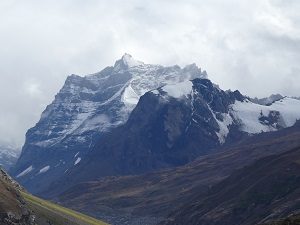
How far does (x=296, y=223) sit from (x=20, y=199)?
355 ft

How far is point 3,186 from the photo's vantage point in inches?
7805

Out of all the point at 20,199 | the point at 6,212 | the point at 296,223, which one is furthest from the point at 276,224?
the point at 20,199

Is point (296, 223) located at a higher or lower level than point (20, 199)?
lower

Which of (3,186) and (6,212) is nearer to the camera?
(6,212)

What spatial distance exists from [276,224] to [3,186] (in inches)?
4167

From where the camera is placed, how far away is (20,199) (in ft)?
648

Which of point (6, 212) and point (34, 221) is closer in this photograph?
point (6, 212)

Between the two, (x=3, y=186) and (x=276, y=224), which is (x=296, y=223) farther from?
(x=3, y=186)

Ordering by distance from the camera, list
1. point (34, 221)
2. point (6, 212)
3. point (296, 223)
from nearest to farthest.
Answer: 1. point (296, 223)
2. point (6, 212)
3. point (34, 221)

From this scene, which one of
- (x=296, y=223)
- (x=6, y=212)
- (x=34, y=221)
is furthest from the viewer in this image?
(x=34, y=221)

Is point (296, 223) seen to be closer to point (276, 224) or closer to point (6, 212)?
point (276, 224)

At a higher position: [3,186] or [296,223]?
[3,186]

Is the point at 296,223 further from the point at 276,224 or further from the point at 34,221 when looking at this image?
the point at 34,221

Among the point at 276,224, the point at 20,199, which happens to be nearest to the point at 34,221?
the point at 20,199
